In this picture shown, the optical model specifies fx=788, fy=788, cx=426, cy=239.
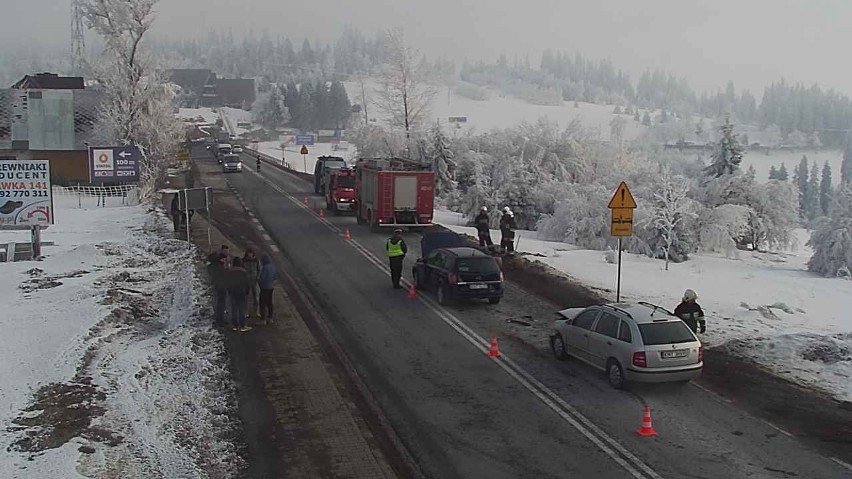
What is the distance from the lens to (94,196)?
53219mm

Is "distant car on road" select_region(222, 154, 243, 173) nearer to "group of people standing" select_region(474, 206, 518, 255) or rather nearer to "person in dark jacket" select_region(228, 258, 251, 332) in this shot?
"group of people standing" select_region(474, 206, 518, 255)

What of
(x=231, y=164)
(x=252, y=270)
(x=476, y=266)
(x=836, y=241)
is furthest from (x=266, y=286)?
(x=231, y=164)

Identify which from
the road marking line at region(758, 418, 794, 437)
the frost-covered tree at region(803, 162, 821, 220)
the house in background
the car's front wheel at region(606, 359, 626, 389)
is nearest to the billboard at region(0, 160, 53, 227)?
the car's front wheel at region(606, 359, 626, 389)

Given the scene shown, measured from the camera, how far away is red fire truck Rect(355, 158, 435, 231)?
34250 millimetres

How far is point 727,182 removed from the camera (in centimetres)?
5541

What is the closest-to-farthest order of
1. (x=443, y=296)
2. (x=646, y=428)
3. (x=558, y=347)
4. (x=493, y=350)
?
(x=646, y=428), (x=558, y=347), (x=493, y=350), (x=443, y=296)

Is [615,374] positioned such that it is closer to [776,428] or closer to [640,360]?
[640,360]

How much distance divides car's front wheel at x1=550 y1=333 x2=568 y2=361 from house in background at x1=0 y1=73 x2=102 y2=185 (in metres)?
53.4

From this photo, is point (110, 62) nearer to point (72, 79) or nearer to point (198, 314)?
point (72, 79)

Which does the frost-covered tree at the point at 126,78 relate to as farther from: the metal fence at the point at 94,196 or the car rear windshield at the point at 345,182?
the car rear windshield at the point at 345,182

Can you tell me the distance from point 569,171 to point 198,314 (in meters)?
43.6

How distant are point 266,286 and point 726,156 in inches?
1894

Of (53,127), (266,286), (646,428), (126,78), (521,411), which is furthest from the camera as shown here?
(53,127)

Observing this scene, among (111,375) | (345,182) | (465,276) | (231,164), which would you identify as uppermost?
(345,182)
